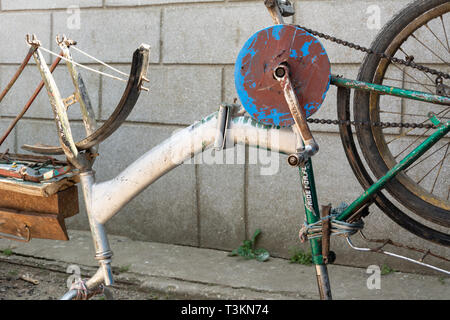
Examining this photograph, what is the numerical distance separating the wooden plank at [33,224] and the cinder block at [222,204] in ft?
5.85

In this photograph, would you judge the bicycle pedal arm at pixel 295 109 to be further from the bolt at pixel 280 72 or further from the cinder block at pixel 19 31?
the cinder block at pixel 19 31

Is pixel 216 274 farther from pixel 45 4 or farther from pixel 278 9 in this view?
pixel 45 4

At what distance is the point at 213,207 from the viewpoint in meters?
4.41

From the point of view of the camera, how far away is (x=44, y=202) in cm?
264

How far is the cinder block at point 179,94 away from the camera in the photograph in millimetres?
4316

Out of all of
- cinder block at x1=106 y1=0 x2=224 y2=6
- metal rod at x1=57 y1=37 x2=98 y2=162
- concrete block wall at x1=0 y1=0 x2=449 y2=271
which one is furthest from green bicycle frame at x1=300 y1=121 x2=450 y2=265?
cinder block at x1=106 y1=0 x2=224 y2=6

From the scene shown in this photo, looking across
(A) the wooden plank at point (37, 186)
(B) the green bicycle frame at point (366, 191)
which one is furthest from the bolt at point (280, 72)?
(A) the wooden plank at point (37, 186)

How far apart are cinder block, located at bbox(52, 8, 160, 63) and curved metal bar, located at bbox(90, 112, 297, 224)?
2.15 meters

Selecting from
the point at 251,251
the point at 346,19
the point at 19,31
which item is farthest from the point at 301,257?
the point at 19,31

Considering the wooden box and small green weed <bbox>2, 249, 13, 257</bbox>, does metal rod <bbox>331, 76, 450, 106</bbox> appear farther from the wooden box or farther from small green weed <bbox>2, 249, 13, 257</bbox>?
small green weed <bbox>2, 249, 13, 257</bbox>

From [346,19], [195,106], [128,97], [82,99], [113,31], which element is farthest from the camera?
[113,31]

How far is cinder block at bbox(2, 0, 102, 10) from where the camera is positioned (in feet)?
15.3

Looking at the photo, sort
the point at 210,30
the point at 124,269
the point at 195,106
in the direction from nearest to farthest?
the point at 124,269 < the point at 210,30 < the point at 195,106

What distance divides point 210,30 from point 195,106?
1.83 ft
